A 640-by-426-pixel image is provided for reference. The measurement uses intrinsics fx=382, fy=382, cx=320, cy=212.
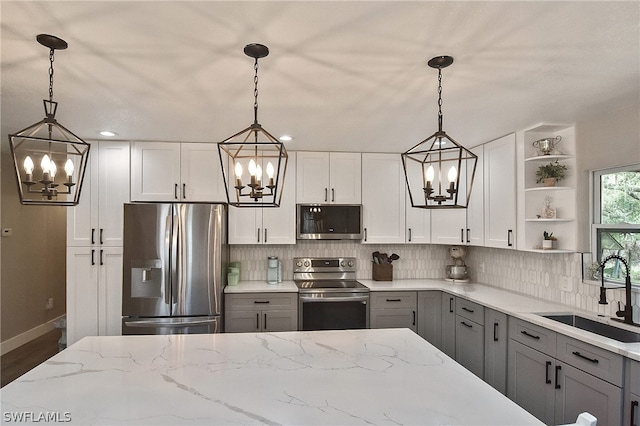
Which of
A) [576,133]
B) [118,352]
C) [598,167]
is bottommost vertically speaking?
[118,352]

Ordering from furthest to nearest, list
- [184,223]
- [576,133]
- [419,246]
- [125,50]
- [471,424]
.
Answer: [419,246], [184,223], [576,133], [125,50], [471,424]

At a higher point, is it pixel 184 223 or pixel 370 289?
pixel 184 223

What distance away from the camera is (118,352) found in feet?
5.98

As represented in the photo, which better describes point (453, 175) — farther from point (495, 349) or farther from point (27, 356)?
point (27, 356)

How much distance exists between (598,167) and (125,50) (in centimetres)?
311

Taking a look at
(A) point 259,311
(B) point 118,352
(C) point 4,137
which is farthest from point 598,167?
(C) point 4,137

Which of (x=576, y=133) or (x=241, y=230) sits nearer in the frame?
(x=576, y=133)

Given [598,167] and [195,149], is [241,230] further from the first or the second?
[598,167]

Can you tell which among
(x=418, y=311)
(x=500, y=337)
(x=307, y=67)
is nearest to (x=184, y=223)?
(x=307, y=67)

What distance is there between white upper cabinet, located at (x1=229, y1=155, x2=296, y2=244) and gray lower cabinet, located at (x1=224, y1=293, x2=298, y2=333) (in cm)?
59

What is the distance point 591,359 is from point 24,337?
5.84m

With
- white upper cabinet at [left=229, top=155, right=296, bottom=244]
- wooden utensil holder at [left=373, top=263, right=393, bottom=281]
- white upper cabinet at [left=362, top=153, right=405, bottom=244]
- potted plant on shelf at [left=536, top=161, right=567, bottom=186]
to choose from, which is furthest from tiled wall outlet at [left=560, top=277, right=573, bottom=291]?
white upper cabinet at [left=229, top=155, right=296, bottom=244]

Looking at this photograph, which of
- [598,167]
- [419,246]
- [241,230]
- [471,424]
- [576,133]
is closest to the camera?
[471,424]

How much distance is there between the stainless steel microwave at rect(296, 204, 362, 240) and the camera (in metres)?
4.09
